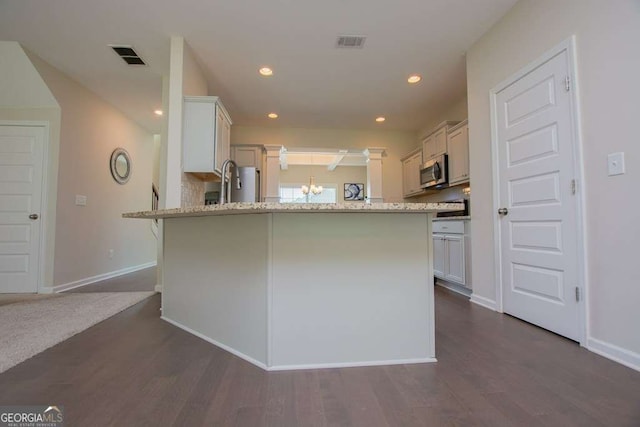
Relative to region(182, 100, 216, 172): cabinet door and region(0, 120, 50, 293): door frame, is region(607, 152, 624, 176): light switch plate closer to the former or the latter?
region(182, 100, 216, 172): cabinet door

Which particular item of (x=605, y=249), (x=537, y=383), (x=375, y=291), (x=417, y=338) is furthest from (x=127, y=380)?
(x=605, y=249)

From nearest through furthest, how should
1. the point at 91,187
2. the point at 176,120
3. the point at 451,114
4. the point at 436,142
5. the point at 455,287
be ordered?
the point at 176,120, the point at 455,287, the point at 91,187, the point at 436,142, the point at 451,114

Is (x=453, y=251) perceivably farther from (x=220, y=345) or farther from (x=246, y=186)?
(x=246, y=186)

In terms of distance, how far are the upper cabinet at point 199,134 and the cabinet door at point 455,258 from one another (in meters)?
2.84

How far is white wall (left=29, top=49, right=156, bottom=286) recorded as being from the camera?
144 inches

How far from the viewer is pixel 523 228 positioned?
7.84ft

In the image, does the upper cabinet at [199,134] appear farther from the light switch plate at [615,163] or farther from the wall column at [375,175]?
the wall column at [375,175]

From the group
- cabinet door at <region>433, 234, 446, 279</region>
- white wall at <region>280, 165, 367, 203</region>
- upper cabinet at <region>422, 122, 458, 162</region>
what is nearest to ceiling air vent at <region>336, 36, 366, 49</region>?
upper cabinet at <region>422, 122, 458, 162</region>

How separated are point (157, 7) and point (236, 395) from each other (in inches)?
119

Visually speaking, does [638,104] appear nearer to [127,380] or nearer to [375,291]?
[375,291]

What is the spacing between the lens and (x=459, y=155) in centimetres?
392

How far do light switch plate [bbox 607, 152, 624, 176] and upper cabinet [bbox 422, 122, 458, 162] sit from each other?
2590 millimetres

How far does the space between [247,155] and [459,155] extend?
3.42 meters

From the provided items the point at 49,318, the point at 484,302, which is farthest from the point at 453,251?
the point at 49,318
